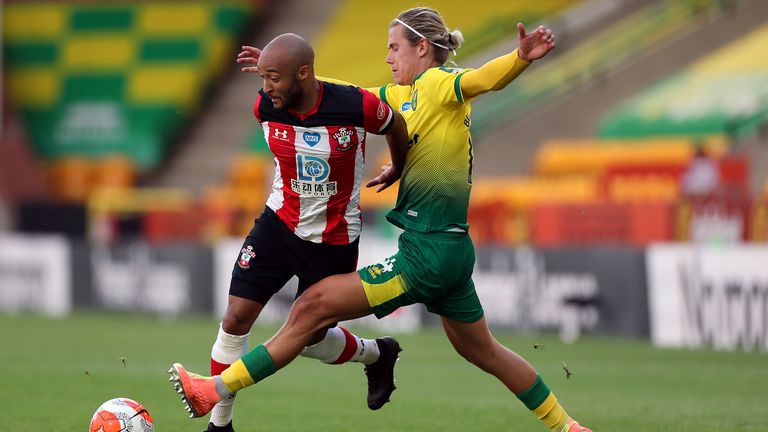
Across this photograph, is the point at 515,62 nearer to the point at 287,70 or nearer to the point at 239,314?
the point at 287,70

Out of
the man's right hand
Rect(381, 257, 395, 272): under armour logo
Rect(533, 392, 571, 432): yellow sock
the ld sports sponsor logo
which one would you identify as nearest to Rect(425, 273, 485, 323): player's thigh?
Rect(381, 257, 395, 272): under armour logo

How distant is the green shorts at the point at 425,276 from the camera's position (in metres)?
6.69

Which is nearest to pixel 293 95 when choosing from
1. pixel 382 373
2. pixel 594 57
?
pixel 382 373

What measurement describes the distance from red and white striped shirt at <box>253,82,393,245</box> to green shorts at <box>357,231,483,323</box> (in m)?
0.36

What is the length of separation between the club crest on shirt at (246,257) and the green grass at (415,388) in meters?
1.49

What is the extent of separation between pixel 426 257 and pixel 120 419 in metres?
1.74

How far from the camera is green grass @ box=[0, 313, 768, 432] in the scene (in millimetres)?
8430

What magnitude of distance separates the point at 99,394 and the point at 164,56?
2209 cm

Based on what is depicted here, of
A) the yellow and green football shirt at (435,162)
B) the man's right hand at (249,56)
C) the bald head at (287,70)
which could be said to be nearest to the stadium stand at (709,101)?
the yellow and green football shirt at (435,162)

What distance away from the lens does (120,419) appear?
22.6 ft

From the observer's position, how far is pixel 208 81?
3056 centimetres

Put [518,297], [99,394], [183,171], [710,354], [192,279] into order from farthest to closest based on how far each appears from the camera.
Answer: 1. [183,171]
2. [192,279]
3. [518,297]
4. [710,354]
5. [99,394]

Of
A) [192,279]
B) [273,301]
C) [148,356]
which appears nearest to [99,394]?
[148,356]

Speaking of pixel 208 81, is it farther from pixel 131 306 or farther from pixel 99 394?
pixel 99 394
